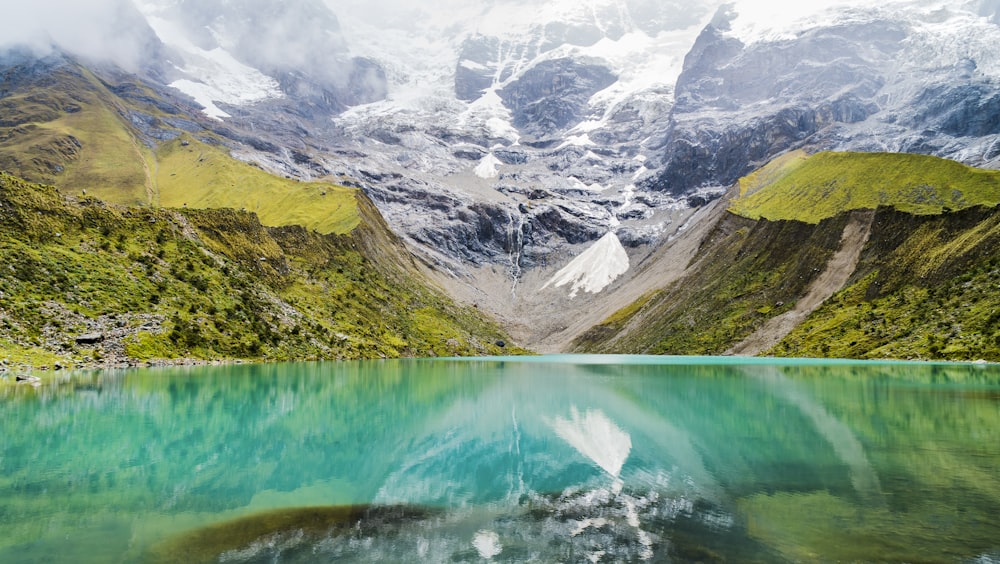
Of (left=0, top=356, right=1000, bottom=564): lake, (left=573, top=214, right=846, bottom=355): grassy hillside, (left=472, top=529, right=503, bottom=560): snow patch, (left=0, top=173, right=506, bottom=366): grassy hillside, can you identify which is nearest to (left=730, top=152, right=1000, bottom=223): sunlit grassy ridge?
(left=573, top=214, right=846, bottom=355): grassy hillside

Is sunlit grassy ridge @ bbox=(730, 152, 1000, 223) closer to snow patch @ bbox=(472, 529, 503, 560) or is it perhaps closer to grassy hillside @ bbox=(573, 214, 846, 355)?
grassy hillside @ bbox=(573, 214, 846, 355)

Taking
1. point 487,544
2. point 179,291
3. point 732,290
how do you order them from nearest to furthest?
point 487,544 < point 179,291 < point 732,290

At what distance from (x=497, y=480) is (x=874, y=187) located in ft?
557

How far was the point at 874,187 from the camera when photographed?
156250mm

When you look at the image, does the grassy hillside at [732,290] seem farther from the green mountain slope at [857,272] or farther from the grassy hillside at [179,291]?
the grassy hillside at [179,291]

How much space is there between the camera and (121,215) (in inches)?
3967

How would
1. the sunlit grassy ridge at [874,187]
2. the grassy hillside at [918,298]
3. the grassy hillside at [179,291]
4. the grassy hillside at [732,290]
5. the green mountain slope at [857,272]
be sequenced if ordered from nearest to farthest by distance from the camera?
the grassy hillside at [179,291] < the grassy hillside at [918,298] < the green mountain slope at [857,272] < the sunlit grassy ridge at [874,187] < the grassy hillside at [732,290]

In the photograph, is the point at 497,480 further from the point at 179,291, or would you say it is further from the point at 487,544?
the point at 179,291

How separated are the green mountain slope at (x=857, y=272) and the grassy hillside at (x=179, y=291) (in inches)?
2817

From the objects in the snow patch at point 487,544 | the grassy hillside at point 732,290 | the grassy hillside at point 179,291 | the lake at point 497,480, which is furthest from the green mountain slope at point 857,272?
the snow patch at point 487,544

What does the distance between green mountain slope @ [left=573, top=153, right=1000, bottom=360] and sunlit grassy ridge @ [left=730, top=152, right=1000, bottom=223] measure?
422 millimetres

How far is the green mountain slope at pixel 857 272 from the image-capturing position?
99.9 metres

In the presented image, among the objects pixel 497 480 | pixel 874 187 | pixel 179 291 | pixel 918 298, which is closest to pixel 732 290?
pixel 874 187

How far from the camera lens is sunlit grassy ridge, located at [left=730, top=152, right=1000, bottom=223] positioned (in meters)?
132
